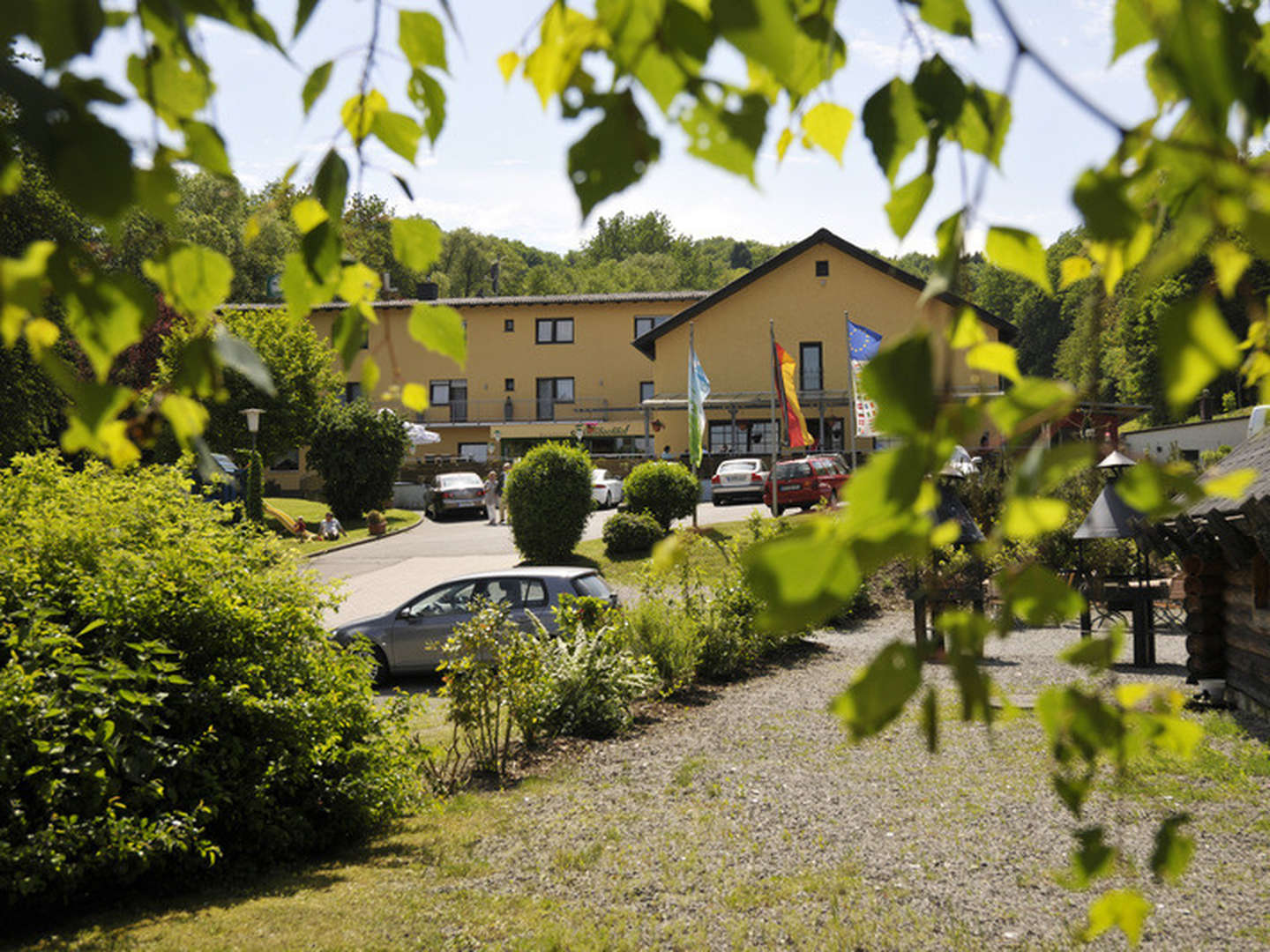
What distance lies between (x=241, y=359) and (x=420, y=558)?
2698 centimetres

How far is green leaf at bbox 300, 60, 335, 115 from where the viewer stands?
4.88ft

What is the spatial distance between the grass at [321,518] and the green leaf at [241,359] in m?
29.6

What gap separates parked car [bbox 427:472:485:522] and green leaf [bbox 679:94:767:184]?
37.5 metres

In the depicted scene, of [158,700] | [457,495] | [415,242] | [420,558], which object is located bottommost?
[420,558]

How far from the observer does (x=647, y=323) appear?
53531 millimetres

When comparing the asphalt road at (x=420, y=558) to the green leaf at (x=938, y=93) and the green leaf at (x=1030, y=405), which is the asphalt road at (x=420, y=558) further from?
the green leaf at (x=1030, y=405)

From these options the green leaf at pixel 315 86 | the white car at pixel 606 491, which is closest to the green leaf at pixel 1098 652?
the green leaf at pixel 315 86

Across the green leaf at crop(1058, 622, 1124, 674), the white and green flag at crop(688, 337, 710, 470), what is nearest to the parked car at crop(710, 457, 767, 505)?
the white and green flag at crop(688, 337, 710, 470)

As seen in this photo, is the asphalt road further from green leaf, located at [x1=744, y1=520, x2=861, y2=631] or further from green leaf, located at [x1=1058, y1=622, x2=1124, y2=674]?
green leaf, located at [x1=744, y1=520, x2=861, y2=631]

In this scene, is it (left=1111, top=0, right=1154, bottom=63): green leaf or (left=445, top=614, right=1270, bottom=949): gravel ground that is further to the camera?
(left=445, top=614, right=1270, bottom=949): gravel ground

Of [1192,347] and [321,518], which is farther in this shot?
[321,518]

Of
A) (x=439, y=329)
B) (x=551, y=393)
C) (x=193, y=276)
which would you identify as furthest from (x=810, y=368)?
(x=193, y=276)

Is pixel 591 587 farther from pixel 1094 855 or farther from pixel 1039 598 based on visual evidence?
pixel 1039 598

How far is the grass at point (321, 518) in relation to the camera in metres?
31.9
